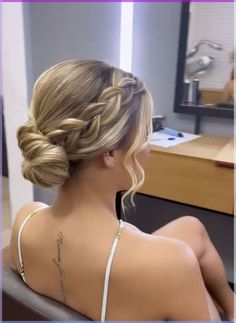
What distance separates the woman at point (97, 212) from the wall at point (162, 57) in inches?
40.1

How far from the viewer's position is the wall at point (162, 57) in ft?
5.27

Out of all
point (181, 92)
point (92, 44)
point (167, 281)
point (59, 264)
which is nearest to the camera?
point (167, 281)

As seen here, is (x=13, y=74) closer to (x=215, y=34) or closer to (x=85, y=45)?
(x=85, y=45)

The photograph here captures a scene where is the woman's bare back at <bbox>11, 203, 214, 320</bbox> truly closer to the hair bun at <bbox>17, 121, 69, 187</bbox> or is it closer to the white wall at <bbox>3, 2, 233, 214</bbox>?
the hair bun at <bbox>17, 121, 69, 187</bbox>

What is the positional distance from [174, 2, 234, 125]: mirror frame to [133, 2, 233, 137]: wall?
27mm

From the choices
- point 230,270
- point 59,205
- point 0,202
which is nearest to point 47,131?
point 59,205

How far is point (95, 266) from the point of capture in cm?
60

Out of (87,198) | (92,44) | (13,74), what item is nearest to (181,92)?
(92,44)

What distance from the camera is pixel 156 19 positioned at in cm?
164

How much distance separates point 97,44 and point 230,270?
1.37 m

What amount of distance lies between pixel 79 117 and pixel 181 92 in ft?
3.72

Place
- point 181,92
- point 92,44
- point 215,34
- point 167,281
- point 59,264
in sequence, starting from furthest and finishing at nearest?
point 92,44 < point 181,92 < point 215,34 < point 59,264 < point 167,281

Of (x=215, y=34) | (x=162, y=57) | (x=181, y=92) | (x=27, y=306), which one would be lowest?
(x=27, y=306)

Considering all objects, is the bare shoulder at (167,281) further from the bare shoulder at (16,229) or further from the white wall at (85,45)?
the white wall at (85,45)
